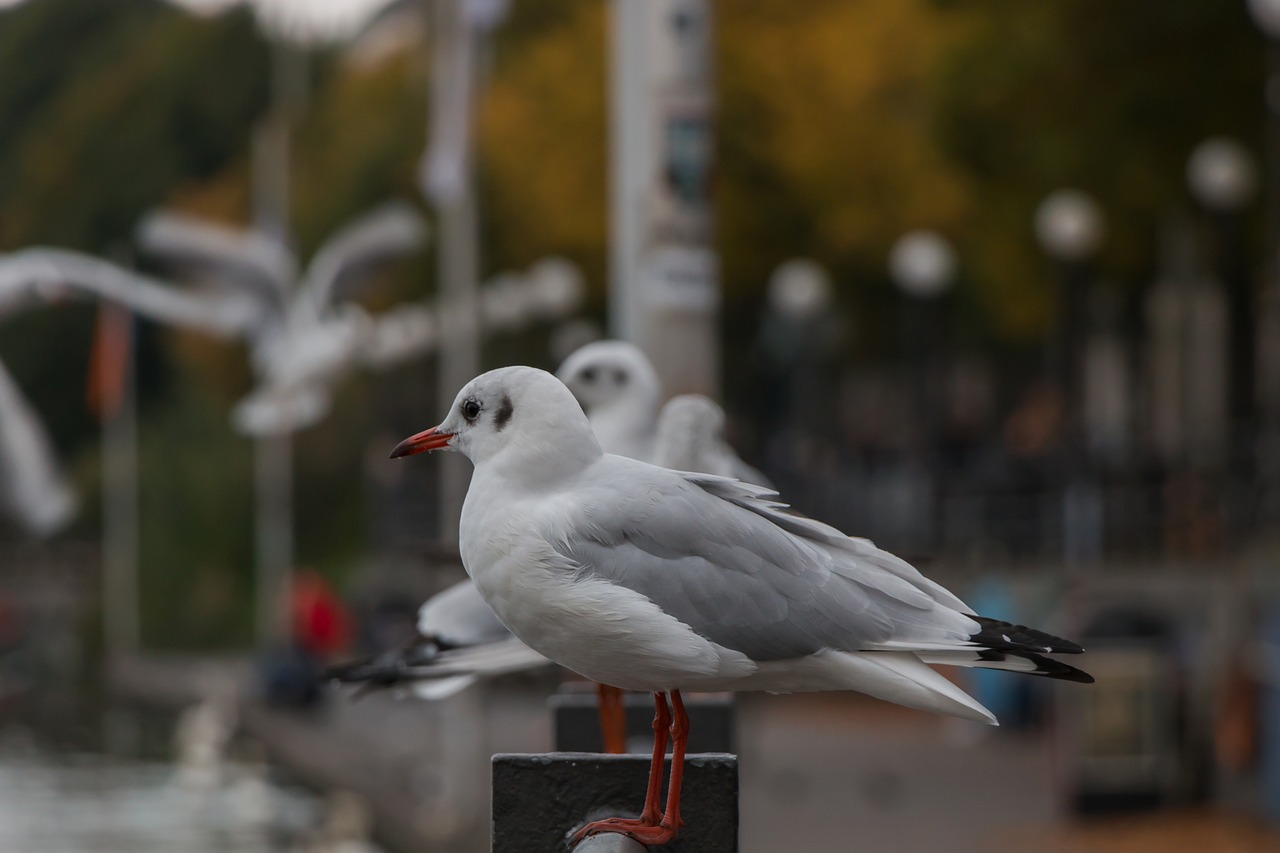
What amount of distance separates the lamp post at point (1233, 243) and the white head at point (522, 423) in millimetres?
15164

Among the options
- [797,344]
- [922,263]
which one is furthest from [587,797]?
[797,344]

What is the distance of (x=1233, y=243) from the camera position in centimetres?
2250

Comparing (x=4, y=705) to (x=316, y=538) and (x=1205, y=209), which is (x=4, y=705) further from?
(x=1205, y=209)

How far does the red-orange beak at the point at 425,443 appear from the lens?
14.4 feet

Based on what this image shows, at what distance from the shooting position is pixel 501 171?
34.6 metres

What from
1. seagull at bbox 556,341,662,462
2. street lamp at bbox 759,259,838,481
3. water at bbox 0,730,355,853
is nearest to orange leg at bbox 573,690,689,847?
seagull at bbox 556,341,662,462

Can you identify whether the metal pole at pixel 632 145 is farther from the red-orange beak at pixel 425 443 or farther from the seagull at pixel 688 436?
the red-orange beak at pixel 425 443

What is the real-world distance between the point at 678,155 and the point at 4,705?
29.5 m

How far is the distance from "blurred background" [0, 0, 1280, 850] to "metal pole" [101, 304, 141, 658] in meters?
0.11

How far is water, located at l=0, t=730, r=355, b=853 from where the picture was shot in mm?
20734

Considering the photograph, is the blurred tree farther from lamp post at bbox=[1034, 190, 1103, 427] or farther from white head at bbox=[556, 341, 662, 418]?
white head at bbox=[556, 341, 662, 418]

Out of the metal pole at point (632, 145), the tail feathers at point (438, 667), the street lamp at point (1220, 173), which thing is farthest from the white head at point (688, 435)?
the street lamp at point (1220, 173)

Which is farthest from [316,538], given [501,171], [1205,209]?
[1205,209]

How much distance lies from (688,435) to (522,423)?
1958mm
